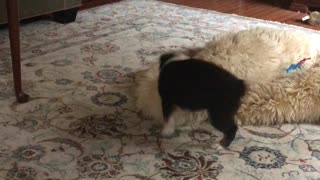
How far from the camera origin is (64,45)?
2.54 metres

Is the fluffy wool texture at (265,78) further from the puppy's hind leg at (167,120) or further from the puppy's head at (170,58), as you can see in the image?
the puppy's head at (170,58)

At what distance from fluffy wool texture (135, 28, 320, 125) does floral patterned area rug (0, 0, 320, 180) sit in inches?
2.0

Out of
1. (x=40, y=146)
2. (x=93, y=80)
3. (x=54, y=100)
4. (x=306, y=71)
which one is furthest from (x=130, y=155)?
(x=306, y=71)

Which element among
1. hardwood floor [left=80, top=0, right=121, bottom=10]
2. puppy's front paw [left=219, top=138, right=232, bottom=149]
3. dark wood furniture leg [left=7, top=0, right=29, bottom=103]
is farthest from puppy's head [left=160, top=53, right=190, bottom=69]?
hardwood floor [left=80, top=0, right=121, bottom=10]

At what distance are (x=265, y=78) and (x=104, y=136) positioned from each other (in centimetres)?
76

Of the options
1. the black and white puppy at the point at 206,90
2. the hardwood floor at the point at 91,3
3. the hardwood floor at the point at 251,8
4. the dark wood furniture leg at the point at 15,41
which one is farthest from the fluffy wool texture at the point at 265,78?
the hardwood floor at the point at 91,3

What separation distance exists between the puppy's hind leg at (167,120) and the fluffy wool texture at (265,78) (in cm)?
5

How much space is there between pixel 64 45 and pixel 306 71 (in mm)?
1318

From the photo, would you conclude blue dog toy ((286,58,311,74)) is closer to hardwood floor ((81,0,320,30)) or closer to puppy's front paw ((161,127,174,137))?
puppy's front paw ((161,127,174,137))

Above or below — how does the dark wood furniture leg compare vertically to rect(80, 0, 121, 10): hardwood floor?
above

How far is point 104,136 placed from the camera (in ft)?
5.24

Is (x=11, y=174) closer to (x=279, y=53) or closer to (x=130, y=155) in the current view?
(x=130, y=155)

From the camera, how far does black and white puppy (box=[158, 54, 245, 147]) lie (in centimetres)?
145

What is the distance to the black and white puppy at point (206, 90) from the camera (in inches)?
57.1
